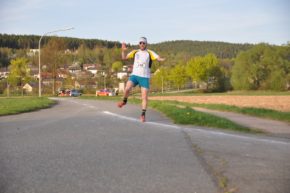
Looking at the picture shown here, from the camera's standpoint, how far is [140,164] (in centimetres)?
451

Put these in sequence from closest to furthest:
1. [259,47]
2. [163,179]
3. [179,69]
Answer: [163,179] < [259,47] < [179,69]

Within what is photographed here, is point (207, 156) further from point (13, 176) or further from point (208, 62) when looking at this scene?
point (208, 62)

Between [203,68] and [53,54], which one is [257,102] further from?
[203,68]

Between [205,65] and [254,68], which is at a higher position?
[205,65]

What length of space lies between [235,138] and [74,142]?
2770 millimetres

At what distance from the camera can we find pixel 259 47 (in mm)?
87625

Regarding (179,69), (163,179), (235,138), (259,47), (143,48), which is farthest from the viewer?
(179,69)

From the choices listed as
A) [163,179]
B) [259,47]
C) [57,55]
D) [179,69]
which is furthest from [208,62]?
[163,179]

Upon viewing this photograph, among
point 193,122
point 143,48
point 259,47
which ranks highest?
point 259,47

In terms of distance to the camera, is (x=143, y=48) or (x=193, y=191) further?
(x=143, y=48)

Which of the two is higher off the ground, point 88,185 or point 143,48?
point 143,48

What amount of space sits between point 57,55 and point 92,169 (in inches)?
2304

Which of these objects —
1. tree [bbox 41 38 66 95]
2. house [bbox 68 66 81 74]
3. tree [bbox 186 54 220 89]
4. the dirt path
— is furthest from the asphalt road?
tree [bbox 186 54 220 89]

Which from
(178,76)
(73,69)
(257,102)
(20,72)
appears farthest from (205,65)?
(257,102)
